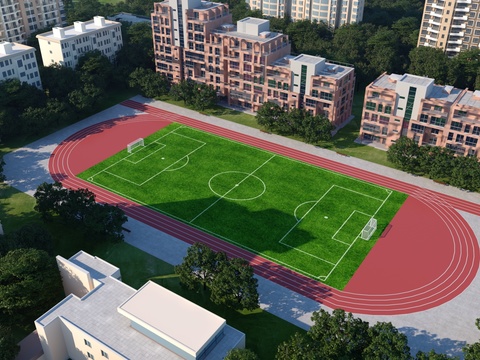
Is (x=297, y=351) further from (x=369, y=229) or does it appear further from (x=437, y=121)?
(x=437, y=121)

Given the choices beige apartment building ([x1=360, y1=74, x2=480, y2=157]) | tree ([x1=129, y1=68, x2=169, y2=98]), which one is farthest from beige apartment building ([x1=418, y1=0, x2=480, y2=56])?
tree ([x1=129, y1=68, x2=169, y2=98])

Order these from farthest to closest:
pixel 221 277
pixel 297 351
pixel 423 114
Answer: pixel 423 114, pixel 221 277, pixel 297 351

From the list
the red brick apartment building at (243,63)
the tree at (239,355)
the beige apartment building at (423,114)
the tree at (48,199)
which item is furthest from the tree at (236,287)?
the red brick apartment building at (243,63)

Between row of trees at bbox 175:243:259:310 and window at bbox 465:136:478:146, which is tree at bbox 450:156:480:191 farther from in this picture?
row of trees at bbox 175:243:259:310

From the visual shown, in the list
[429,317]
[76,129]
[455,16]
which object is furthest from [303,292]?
[455,16]

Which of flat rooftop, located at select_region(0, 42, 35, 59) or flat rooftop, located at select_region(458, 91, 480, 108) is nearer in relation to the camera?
flat rooftop, located at select_region(458, 91, 480, 108)

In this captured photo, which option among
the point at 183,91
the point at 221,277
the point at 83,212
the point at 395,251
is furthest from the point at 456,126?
the point at 83,212
